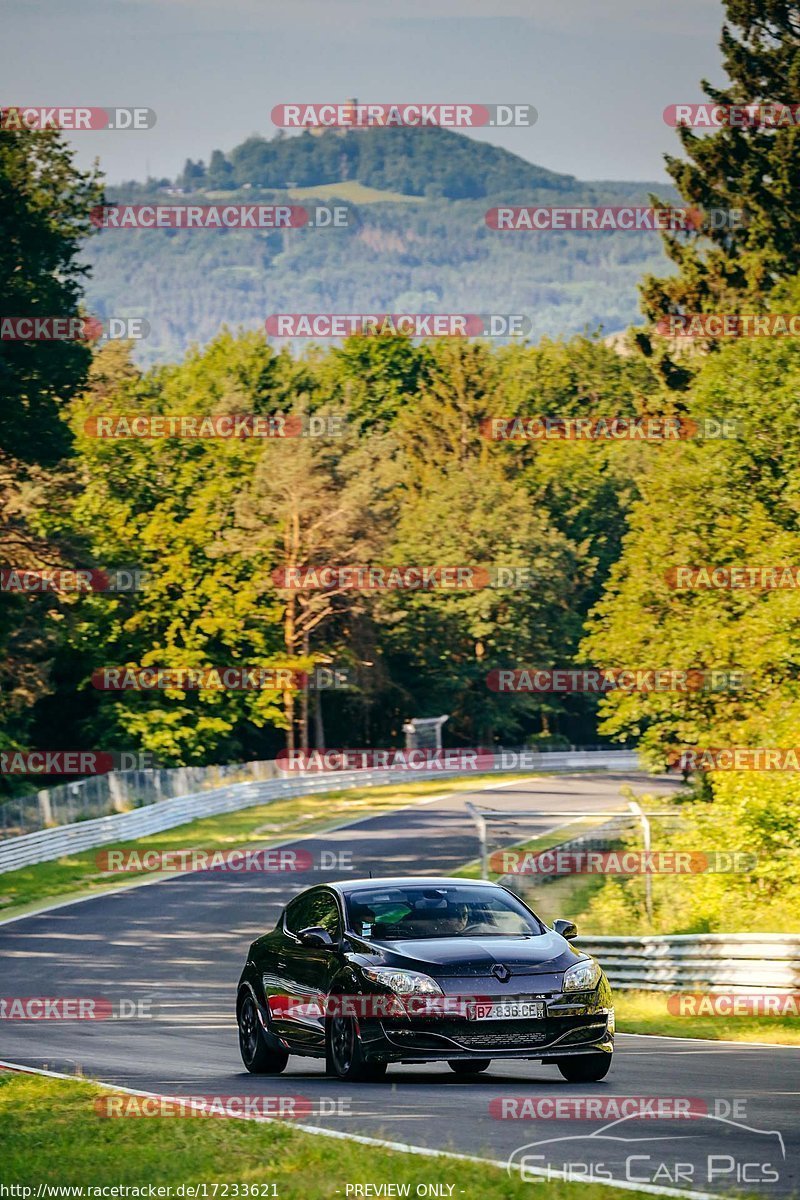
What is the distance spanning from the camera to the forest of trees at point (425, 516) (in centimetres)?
4025

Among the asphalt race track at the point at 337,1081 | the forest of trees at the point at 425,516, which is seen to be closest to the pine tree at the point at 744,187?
the forest of trees at the point at 425,516

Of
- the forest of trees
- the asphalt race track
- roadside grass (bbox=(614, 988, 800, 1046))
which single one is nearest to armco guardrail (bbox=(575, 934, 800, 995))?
roadside grass (bbox=(614, 988, 800, 1046))

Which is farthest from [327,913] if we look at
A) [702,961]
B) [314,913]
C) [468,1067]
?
[702,961]

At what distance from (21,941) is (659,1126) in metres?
22.3

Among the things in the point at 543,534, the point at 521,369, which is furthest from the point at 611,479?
the point at 521,369

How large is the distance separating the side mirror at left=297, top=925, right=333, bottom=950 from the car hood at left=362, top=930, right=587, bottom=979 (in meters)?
0.50

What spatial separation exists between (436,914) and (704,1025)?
6238 millimetres

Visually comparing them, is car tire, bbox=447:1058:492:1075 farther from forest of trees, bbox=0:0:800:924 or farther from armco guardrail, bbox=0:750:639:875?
armco guardrail, bbox=0:750:639:875

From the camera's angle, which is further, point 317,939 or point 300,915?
point 300,915

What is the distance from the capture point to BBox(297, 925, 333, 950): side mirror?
1307 cm

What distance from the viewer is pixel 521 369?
108 m

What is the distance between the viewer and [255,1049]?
46.1 feet

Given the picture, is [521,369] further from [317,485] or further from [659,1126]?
[659,1126]

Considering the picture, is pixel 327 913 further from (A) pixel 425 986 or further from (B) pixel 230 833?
(B) pixel 230 833
